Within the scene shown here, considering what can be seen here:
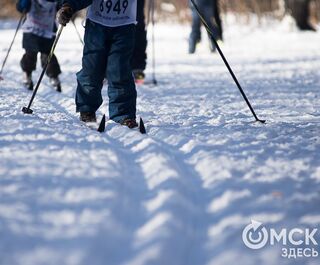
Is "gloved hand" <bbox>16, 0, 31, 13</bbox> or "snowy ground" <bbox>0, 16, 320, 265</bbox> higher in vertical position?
"gloved hand" <bbox>16, 0, 31, 13</bbox>

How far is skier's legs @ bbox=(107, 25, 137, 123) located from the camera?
153 inches

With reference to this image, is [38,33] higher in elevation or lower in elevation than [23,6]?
lower

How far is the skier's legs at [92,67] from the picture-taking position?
3.87 metres

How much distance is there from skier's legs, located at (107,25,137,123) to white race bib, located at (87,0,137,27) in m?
0.06

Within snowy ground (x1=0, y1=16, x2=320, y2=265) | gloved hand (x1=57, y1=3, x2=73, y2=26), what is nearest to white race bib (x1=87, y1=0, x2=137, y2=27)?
gloved hand (x1=57, y1=3, x2=73, y2=26)

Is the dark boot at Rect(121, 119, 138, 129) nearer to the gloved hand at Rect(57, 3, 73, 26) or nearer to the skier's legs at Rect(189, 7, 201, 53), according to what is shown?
the gloved hand at Rect(57, 3, 73, 26)

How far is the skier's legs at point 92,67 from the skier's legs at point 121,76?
7 centimetres

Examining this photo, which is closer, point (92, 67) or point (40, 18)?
point (92, 67)

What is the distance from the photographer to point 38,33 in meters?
5.57

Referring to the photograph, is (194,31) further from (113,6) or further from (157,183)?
(157,183)

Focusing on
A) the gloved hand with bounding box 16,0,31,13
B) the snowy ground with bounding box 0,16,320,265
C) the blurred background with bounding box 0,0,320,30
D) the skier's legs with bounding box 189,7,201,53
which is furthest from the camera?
the blurred background with bounding box 0,0,320,30

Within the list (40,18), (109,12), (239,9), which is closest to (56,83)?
(40,18)

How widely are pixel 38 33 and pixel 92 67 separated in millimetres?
1937

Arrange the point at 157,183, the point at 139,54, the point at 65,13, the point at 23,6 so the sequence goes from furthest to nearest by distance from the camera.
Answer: the point at 139,54
the point at 23,6
the point at 65,13
the point at 157,183
